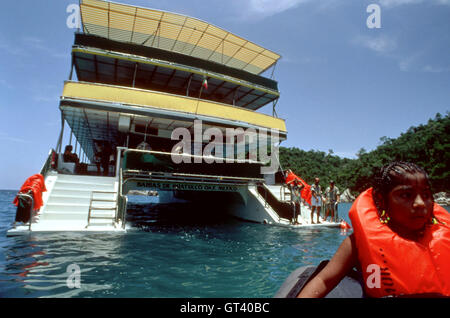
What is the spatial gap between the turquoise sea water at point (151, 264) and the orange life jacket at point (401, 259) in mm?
2482

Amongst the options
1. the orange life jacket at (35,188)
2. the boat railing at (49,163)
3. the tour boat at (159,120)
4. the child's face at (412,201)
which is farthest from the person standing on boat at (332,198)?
the boat railing at (49,163)

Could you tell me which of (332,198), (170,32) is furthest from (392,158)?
(170,32)

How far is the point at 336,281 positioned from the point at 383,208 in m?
0.57

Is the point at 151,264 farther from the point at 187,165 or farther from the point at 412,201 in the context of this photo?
the point at 187,165

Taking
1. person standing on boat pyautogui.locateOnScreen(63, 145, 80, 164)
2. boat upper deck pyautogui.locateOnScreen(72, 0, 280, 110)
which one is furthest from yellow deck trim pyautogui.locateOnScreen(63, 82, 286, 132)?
person standing on boat pyautogui.locateOnScreen(63, 145, 80, 164)

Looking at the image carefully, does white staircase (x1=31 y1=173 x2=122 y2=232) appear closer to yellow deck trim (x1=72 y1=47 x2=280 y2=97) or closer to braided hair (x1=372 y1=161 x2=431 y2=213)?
yellow deck trim (x1=72 y1=47 x2=280 y2=97)

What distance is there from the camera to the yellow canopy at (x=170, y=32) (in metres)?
12.4

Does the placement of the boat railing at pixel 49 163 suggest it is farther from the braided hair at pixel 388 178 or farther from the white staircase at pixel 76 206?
the braided hair at pixel 388 178

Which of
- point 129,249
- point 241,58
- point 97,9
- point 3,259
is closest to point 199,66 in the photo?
point 241,58

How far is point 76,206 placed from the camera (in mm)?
8234

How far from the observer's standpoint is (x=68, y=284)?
11.7ft

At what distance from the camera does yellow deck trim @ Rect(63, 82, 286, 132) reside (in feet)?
36.7

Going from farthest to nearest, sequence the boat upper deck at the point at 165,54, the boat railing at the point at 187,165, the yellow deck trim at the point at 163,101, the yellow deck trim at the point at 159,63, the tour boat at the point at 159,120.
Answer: the boat upper deck at the point at 165,54 < the yellow deck trim at the point at 159,63 < the yellow deck trim at the point at 163,101 < the boat railing at the point at 187,165 < the tour boat at the point at 159,120

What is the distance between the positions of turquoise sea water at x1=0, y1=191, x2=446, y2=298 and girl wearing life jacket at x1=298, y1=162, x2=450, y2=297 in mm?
2413
